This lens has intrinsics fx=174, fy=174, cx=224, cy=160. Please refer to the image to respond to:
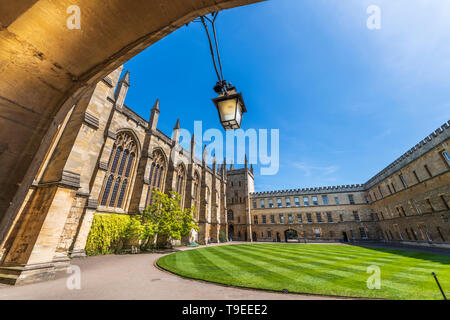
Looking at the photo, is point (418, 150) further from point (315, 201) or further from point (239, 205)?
point (239, 205)

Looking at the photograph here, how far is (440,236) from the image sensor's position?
56.0 ft

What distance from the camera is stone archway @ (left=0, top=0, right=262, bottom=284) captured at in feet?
5.32

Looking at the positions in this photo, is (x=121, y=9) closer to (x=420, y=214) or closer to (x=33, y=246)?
(x=33, y=246)

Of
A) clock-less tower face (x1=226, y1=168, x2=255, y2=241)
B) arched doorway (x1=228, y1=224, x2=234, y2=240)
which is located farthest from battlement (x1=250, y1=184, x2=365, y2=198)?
arched doorway (x1=228, y1=224, x2=234, y2=240)

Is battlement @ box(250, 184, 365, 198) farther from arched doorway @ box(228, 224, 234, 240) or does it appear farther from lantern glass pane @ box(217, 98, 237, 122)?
lantern glass pane @ box(217, 98, 237, 122)

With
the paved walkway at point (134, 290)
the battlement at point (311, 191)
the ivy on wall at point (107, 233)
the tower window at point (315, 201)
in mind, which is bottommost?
the paved walkway at point (134, 290)

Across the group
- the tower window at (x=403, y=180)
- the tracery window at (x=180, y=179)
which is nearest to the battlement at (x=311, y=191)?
the tower window at (x=403, y=180)

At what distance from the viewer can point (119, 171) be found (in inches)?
611

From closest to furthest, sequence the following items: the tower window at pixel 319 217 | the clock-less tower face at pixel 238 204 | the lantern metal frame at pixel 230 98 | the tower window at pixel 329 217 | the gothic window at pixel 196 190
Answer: the lantern metal frame at pixel 230 98 < the gothic window at pixel 196 190 < the tower window at pixel 329 217 < the tower window at pixel 319 217 < the clock-less tower face at pixel 238 204

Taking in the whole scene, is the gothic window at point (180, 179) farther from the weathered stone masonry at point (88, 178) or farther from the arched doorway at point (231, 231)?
the arched doorway at point (231, 231)

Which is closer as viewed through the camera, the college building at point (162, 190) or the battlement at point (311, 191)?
the college building at point (162, 190)

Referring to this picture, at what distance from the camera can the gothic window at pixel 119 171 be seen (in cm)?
1429

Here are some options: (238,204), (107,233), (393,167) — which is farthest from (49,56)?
(238,204)

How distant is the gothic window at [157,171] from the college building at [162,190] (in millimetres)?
112
